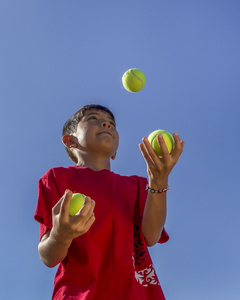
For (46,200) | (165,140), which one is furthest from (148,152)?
(46,200)

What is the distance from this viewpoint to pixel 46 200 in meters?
3.68

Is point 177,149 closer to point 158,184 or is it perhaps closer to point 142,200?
point 158,184

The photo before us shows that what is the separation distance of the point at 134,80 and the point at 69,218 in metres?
3.81

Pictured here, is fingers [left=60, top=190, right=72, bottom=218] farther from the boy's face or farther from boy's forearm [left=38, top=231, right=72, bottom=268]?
the boy's face

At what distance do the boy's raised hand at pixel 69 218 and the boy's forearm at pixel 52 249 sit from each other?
8.0 inches

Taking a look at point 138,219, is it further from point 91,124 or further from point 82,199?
point 91,124

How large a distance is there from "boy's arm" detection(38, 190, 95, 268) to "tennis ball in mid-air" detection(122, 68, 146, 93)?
11.8ft

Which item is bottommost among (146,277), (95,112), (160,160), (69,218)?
(146,277)

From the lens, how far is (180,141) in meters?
3.47

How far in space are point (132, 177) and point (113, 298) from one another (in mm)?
1699

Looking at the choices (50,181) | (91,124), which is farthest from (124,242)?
(91,124)

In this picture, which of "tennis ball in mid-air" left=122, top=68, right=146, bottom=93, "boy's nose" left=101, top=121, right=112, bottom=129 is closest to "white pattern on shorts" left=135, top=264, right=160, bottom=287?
"boy's nose" left=101, top=121, right=112, bottom=129

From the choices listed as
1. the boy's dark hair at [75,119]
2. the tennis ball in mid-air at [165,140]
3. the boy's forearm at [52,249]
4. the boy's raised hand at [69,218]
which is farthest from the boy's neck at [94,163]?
the boy's raised hand at [69,218]

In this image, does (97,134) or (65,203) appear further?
(97,134)
